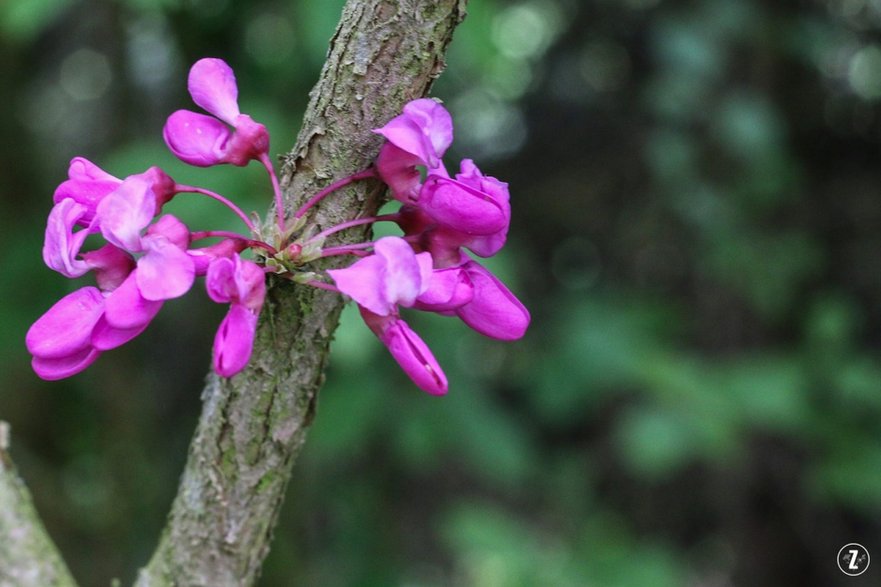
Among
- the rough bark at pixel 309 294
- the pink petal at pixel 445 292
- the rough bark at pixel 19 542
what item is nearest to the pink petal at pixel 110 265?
the rough bark at pixel 309 294

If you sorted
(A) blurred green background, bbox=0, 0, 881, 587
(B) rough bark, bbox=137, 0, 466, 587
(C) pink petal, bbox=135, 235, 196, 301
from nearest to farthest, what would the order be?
(C) pink petal, bbox=135, 235, 196, 301 < (B) rough bark, bbox=137, 0, 466, 587 < (A) blurred green background, bbox=0, 0, 881, 587

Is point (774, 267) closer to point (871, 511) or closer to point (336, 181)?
point (871, 511)

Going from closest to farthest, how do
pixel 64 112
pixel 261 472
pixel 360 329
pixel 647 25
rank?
1. pixel 261 472
2. pixel 360 329
3. pixel 647 25
4. pixel 64 112

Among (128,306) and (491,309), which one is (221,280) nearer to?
(128,306)

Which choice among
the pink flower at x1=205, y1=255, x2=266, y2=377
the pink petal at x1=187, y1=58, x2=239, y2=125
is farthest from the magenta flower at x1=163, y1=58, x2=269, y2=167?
the pink flower at x1=205, y1=255, x2=266, y2=377

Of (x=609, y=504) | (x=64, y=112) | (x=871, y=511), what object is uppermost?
(x=64, y=112)

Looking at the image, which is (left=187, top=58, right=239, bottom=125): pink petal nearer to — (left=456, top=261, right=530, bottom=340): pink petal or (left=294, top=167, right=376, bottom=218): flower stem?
(left=294, top=167, right=376, bottom=218): flower stem

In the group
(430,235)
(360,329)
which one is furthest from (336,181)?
(360,329)

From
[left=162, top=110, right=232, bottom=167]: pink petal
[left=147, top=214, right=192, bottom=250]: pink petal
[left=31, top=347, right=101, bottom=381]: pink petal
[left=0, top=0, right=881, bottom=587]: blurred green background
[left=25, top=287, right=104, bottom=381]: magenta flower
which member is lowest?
[left=0, top=0, right=881, bottom=587]: blurred green background

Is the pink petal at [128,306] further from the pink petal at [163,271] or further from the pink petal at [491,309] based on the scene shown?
the pink petal at [491,309]
